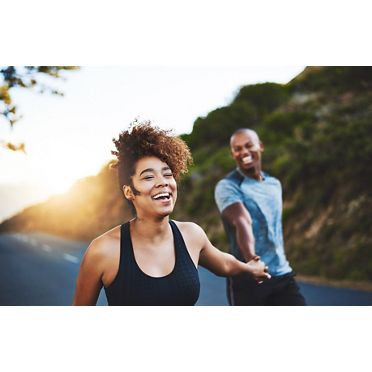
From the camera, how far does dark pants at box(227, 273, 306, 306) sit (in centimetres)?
345

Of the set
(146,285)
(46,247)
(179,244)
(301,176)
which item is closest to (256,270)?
(179,244)

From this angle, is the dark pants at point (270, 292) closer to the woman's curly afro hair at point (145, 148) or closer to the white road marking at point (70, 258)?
the woman's curly afro hair at point (145, 148)

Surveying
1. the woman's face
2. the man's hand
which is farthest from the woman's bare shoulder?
the man's hand

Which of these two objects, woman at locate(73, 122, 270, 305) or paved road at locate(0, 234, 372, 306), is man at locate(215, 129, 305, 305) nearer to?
woman at locate(73, 122, 270, 305)

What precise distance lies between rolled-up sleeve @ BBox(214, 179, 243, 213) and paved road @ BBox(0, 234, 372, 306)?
1.24 m

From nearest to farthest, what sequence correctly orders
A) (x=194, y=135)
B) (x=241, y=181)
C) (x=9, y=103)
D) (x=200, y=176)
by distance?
(x=241, y=181) < (x=9, y=103) < (x=194, y=135) < (x=200, y=176)

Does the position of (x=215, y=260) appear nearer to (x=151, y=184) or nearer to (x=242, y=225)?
(x=151, y=184)

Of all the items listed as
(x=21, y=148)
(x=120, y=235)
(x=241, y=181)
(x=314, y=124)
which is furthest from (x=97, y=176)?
(x=314, y=124)

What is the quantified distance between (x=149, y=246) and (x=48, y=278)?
2.32 meters

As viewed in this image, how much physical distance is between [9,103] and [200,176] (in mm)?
3209

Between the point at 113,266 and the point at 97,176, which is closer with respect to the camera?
the point at 113,266

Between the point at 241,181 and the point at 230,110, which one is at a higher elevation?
the point at 230,110

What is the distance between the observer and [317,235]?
6.10 metres
